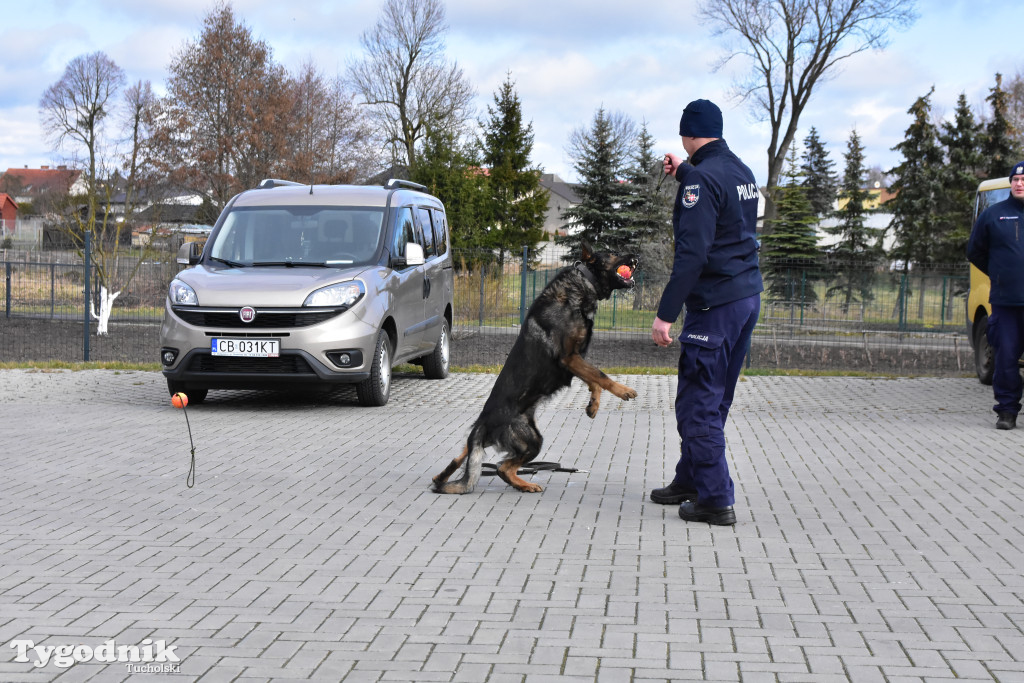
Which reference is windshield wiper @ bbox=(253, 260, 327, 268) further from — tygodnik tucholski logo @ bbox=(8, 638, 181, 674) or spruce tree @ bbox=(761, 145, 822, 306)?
spruce tree @ bbox=(761, 145, 822, 306)

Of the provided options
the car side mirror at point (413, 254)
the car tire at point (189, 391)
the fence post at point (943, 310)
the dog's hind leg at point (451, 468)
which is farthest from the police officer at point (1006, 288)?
the fence post at point (943, 310)

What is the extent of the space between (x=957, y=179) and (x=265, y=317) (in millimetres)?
33500

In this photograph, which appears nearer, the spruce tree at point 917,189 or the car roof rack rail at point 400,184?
the car roof rack rail at point 400,184

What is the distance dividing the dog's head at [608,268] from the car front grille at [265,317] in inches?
163

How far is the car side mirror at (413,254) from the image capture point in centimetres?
1071

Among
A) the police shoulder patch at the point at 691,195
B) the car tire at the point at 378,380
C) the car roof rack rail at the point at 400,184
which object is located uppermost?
the car roof rack rail at the point at 400,184

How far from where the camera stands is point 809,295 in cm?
2019

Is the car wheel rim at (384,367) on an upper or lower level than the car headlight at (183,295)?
lower

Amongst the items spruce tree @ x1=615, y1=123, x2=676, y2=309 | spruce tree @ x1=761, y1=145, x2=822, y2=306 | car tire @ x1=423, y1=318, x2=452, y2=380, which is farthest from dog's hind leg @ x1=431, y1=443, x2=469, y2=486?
spruce tree @ x1=615, y1=123, x2=676, y2=309

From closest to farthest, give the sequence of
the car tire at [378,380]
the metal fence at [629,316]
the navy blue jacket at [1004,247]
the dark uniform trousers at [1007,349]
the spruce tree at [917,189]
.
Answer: the navy blue jacket at [1004,247] → the dark uniform trousers at [1007,349] → the car tire at [378,380] → the metal fence at [629,316] → the spruce tree at [917,189]

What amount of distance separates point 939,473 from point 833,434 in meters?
1.93

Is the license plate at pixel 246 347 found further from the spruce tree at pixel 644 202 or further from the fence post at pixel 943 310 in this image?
the spruce tree at pixel 644 202

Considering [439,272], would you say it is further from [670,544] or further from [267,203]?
[670,544]

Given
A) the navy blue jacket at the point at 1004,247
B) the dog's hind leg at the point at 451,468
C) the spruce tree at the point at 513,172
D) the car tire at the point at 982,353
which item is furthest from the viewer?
the spruce tree at the point at 513,172
